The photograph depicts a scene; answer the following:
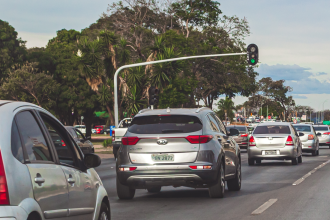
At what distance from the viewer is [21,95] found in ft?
156

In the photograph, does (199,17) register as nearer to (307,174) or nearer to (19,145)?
(307,174)

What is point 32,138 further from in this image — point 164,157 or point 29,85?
point 29,85

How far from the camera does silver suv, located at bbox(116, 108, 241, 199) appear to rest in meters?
10.0

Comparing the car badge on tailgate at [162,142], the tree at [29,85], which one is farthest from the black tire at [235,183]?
the tree at [29,85]

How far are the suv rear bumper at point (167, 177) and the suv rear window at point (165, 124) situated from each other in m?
0.76

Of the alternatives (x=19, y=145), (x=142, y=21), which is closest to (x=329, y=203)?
(x=19, y=145)

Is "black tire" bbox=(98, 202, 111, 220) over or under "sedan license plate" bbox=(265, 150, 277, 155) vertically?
over

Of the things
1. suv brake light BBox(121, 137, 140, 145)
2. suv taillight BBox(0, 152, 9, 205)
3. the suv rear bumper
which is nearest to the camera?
suv taillight BBox(0, 152, 9, 205)

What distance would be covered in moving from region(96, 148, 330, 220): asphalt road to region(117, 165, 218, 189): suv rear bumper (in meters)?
0.41

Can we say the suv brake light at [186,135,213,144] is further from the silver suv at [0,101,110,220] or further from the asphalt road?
the silver suv at [0,101,110,220]

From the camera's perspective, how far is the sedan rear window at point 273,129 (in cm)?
2086

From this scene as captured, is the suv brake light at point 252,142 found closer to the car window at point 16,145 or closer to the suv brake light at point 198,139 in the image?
the suv brake light at point 198,139

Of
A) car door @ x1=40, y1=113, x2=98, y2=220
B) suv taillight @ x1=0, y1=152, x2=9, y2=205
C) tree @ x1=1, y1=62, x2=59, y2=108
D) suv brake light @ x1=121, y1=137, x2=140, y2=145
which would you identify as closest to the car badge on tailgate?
suv brake light @ x1=121, y1=137, x2=140, y2=145

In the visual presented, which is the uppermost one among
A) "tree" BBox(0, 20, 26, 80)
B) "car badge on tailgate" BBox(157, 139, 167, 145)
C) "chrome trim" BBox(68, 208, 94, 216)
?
"tree" BBox(0, 20, 26, 80)
